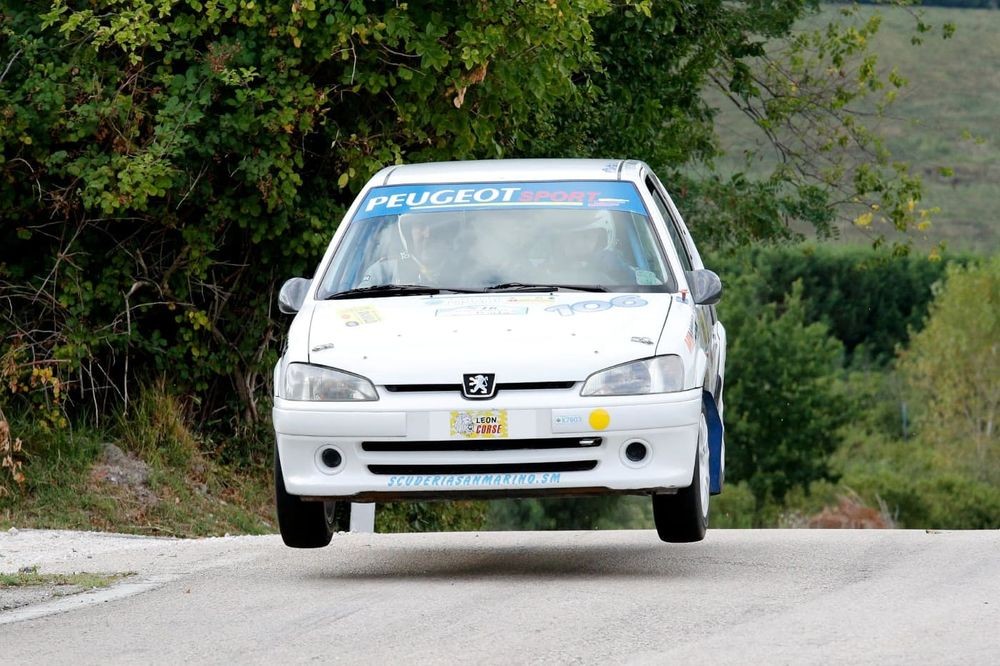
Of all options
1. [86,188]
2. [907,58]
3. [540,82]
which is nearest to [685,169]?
[540,82]

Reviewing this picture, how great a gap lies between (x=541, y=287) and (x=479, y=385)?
3.37 feet

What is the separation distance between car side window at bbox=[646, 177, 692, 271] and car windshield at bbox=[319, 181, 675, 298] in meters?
0.44

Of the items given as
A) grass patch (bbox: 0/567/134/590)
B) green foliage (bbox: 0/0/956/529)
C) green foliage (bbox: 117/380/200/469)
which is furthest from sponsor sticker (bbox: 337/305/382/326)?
green foliage (bbox: 117/380/200/469)

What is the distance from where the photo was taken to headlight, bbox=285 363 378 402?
8.39 metres

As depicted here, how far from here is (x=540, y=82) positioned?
564 inches

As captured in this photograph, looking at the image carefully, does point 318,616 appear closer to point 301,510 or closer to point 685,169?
point 301,510

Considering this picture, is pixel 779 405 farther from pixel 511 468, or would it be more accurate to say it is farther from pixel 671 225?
pixel 511 468

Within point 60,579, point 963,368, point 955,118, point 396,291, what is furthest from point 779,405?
point 60,579

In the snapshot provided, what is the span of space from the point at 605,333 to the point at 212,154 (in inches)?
242

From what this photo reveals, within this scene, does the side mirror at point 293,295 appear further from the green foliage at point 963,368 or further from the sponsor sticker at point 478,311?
the green foliage at point 963,368

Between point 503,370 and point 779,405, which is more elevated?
point 503,370

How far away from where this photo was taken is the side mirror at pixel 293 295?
9352mm

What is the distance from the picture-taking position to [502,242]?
9.44m

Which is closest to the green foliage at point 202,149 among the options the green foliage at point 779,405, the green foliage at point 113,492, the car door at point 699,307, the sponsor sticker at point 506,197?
the green foliage at point 113,492
